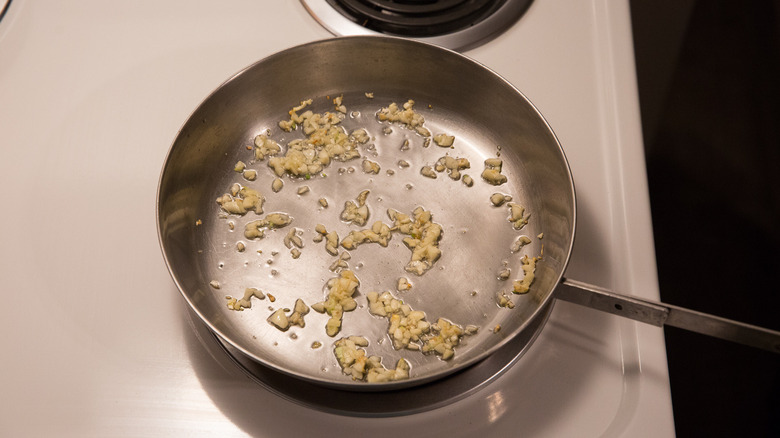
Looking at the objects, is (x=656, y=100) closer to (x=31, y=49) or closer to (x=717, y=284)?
(x=717, y=284)

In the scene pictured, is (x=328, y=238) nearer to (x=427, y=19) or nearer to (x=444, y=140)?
(x=444, y=140)

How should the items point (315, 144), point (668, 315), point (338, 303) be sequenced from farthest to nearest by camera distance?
point (315, 144) → point (338, 303) → point (668, 315)

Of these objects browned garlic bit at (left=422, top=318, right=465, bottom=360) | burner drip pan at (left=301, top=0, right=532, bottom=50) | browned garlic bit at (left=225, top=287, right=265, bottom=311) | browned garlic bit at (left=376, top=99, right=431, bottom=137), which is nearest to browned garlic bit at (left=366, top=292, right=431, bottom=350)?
browned garlic bit at (left=422, top=318, right=465, bottom=360)

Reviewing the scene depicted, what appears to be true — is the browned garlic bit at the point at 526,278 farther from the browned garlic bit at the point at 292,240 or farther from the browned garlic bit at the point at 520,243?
the browned garlic bit at the point at 292,240

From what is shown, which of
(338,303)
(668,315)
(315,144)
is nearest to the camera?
(668,315)

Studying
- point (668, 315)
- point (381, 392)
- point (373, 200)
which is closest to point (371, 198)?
point (373, 200)

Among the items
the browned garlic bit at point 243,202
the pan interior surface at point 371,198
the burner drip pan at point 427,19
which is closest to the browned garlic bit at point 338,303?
the pan interior surface at point 371,198

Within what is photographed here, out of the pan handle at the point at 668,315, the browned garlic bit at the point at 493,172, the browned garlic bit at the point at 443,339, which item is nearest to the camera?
the pan handle at the point at 668,315

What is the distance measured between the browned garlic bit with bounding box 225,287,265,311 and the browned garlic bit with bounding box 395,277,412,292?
0.14 meters

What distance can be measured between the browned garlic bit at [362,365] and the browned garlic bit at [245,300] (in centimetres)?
10

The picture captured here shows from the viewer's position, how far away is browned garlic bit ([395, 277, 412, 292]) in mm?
655

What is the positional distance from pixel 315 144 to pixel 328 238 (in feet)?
0.41

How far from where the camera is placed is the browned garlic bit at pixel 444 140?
2.46 ft

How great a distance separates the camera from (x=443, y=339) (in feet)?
2.05
